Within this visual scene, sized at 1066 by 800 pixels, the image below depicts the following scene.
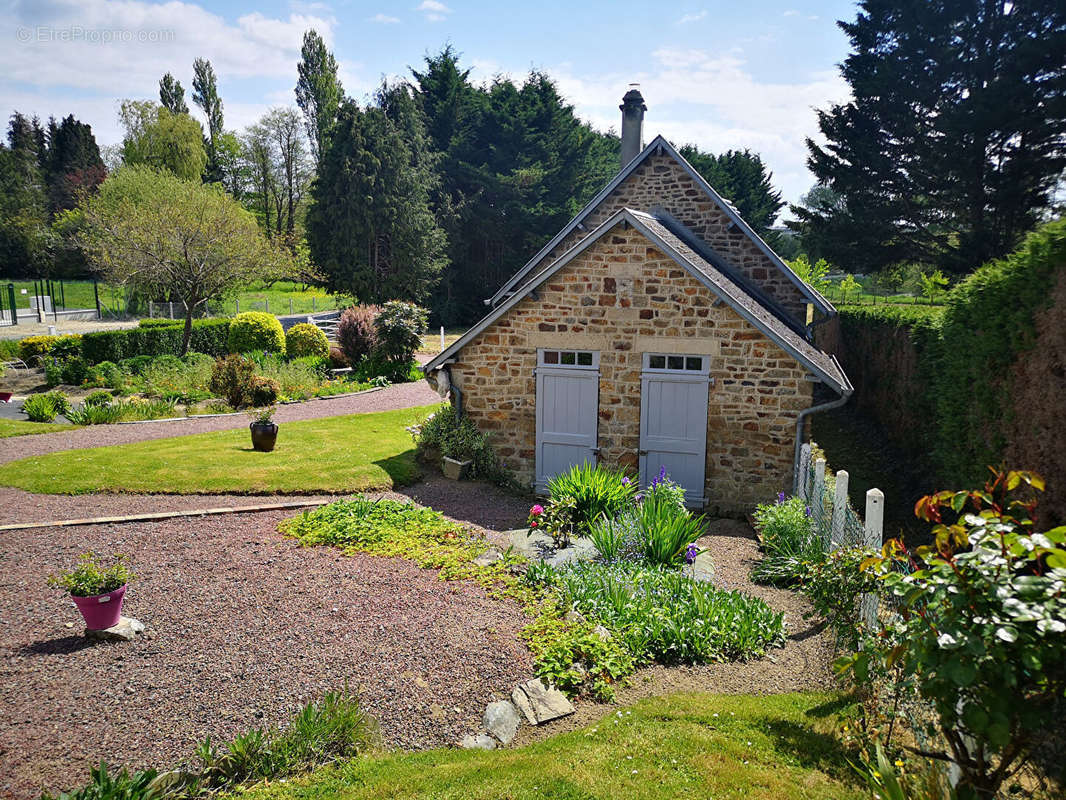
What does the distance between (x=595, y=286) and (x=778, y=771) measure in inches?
328

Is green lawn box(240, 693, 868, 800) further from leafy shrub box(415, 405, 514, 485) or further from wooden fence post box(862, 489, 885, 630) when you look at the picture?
leafy shrub box(415, 405, 514, 485)

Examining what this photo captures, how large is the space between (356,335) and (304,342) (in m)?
2.15

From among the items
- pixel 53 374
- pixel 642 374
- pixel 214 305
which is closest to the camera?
pixel 642 374

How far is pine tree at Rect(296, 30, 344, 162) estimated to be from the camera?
5156 cm

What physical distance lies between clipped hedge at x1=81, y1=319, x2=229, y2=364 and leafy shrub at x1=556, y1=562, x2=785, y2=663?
20862 mm

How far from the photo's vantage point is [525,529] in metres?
10.3

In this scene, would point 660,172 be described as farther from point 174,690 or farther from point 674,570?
point 174,690

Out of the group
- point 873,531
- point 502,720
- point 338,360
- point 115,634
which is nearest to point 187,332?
point 338,360

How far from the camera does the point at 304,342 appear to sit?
24891 millimetres

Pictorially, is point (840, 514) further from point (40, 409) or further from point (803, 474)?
point (40, 409)

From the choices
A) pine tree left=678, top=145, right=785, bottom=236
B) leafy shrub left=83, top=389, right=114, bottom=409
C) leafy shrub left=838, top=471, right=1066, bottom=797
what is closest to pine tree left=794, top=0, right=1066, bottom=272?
pine tree left=678, top=145, right=785, bottom=236

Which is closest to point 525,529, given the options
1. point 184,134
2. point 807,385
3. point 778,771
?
point 807,385

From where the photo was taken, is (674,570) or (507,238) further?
(507,238)

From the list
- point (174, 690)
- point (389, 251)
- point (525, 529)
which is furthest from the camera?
point (389, 251)
